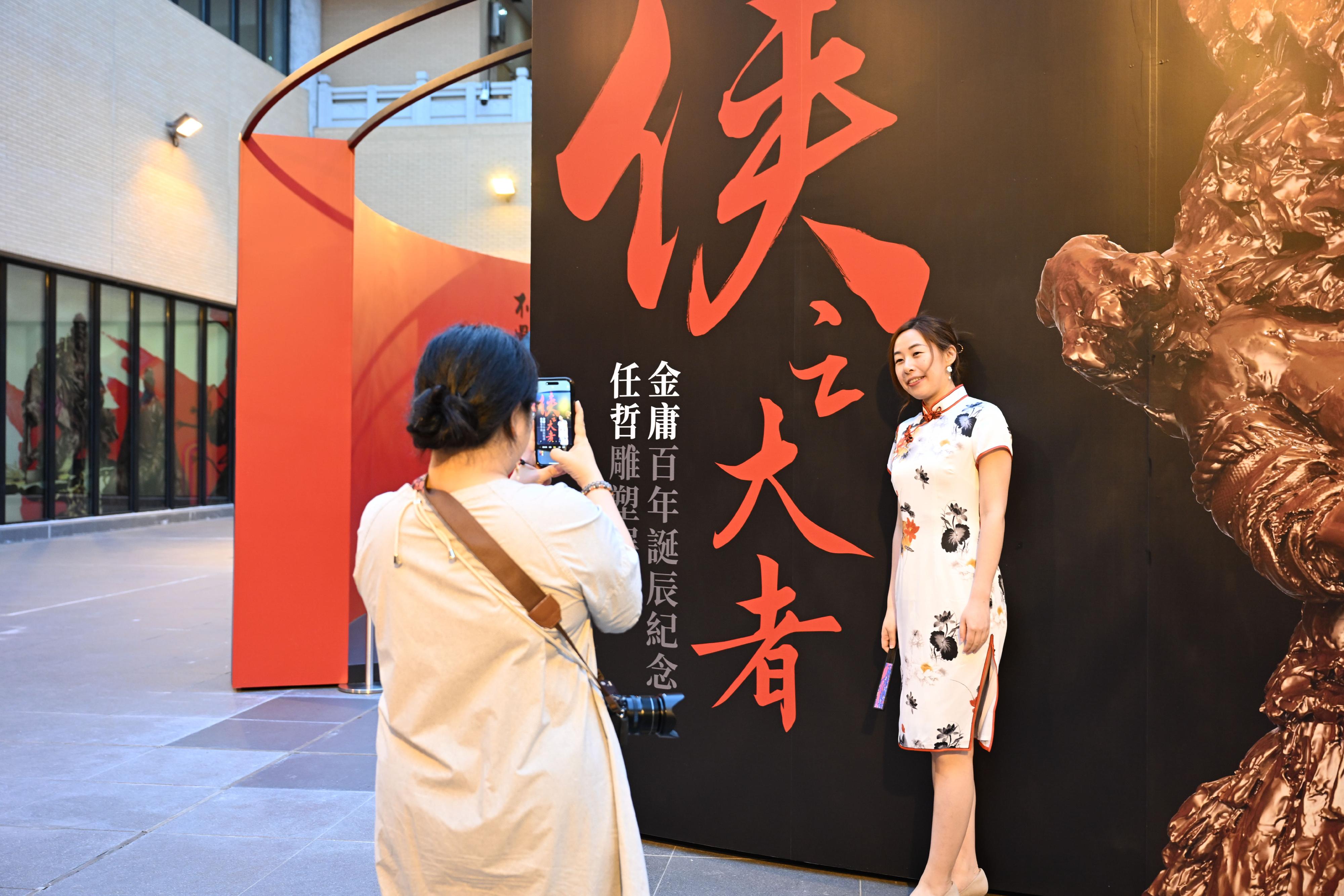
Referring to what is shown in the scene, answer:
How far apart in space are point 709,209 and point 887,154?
511mm

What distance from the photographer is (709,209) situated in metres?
Answer: 2.83

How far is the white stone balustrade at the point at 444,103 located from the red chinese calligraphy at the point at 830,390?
12.1 meters

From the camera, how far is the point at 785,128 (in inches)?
107

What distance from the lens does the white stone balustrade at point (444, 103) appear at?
1393 centimetres

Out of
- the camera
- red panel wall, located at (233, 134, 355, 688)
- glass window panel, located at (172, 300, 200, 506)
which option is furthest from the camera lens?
glass window panel, located at (172, 300, 200, 506)

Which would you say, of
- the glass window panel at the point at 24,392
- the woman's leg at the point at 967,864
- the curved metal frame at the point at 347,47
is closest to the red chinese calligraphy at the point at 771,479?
the woman's leg at the point at 967,864

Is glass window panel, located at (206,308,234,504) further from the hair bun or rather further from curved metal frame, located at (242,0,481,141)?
the hair bun

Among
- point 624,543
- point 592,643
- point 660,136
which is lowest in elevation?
point 592,643

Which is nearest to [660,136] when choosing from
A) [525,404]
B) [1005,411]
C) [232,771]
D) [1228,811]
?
[1005,411]

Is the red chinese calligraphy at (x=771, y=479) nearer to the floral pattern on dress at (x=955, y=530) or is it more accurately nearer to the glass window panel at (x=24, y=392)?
the floral pattern on dress at (x=955, y=530)

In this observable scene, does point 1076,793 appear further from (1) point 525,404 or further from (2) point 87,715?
(2) point 87,715

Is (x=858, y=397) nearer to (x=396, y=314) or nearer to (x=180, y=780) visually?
(x=180, y=780)

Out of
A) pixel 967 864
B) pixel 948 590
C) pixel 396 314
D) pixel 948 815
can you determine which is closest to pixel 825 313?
pixel 948 590

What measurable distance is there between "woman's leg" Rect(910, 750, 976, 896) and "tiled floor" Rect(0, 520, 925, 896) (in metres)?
0.23
